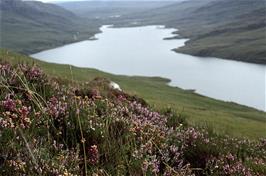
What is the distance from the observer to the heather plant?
4.24 metres

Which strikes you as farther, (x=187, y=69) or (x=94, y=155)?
(x=187, y=69)

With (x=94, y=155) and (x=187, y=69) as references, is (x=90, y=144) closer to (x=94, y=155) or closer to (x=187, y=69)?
(x=94, y=155)

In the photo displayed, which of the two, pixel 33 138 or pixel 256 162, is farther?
pixel 256 162

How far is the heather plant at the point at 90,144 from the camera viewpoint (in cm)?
424

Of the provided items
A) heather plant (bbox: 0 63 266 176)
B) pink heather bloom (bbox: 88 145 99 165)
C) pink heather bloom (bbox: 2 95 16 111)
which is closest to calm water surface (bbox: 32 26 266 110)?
heather plant (bbox: 0 63 266 176)

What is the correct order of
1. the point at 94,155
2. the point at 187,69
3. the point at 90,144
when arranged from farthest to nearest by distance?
the point at 187,69
the point at 90,144
the point at 94,155

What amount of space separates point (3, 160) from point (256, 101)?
3092 inches

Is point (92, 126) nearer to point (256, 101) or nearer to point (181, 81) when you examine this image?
point (256, 101)

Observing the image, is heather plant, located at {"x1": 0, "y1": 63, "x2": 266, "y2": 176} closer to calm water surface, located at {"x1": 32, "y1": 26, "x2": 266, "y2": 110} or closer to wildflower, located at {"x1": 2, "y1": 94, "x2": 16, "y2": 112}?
wildflower, located at {"x1": 2, "y1": 94, "x2": 16, "y2": 112}

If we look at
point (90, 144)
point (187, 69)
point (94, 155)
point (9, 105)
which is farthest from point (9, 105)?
point (187, 69)

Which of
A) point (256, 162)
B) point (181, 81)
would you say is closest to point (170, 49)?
point (181, 81)

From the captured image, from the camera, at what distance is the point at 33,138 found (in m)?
4.66

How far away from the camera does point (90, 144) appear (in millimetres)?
5316

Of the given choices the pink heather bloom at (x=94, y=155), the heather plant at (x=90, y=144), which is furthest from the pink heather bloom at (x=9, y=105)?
the pink heather bloom at (x=94, y=155)
